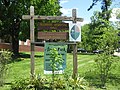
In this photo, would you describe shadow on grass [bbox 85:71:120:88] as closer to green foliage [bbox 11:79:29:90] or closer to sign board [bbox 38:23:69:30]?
sign board [bbox 38:23:69:30]

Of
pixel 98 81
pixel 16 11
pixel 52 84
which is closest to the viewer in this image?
pixel 52 84

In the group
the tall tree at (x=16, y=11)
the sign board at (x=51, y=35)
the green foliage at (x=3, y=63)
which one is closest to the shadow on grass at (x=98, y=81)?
the sign board at (x=51, y=35)

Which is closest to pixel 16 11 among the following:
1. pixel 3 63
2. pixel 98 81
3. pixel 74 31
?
pixel 98 81

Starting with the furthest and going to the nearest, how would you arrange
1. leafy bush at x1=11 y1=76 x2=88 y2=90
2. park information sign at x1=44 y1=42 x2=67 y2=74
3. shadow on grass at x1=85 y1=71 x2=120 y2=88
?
1. shadow on grass at x1=85 y1=71 x2=120 y2=88
2. park information sign at x1=44 y1=42 x2=67 y2=74
3. leafy bush at x1=11 y1=76 x2=88 y2=90

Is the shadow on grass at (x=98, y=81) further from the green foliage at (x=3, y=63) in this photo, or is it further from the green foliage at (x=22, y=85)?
the green foliage at (x=3, y=63)

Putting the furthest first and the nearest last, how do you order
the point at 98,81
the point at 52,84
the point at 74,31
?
the point at 98,81 < the point at 74,31 < the point at 52,84

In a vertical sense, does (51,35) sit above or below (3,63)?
above

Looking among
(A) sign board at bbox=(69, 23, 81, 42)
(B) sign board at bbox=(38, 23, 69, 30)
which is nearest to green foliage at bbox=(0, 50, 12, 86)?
(B) sign board at bbox=(38, 23, 69, 30)

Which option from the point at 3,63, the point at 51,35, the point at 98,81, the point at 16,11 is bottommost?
the point at 98,81

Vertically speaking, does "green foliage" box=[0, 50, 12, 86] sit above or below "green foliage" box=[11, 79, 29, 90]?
above

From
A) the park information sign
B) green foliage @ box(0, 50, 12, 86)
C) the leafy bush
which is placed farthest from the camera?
green foliage @ box(0, 50, 12, 86)

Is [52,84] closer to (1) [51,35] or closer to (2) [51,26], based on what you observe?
(1) [51,35]

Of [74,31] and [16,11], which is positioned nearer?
[74,31]

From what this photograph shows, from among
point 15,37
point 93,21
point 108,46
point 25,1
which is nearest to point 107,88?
point 108,46
